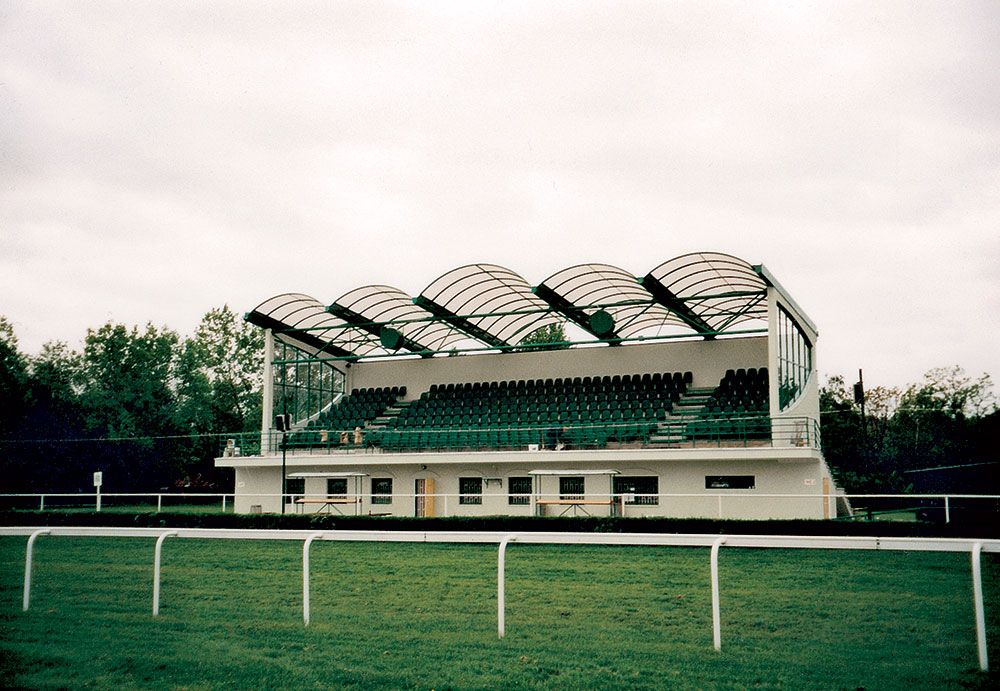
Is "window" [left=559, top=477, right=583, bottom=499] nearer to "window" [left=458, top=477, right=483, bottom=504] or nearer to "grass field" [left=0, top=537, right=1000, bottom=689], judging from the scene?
"window" [left=458, top=477, right=483, bottom=504]

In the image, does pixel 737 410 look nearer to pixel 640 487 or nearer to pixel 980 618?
pixel 640 487

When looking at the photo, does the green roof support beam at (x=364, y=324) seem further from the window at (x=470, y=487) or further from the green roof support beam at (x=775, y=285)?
the green roof support beam at (x=775, y=285)

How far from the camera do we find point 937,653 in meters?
8.28

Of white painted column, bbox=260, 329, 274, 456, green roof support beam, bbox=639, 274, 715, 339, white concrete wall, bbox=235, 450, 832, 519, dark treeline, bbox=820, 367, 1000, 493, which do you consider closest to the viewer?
white concrete wall, bbox=235, 450, 832, 519

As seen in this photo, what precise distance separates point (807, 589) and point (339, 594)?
6.65 metres

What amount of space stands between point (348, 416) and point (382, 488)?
593 centimetres

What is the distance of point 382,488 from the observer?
107 feet

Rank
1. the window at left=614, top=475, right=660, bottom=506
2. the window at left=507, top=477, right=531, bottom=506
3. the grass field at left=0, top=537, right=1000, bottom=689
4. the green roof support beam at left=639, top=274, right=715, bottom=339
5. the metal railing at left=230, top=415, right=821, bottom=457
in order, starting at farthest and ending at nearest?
the window at left=507, top=477, right=531, bottom=506, the green roof support beam at left=639, top=274, right=715, bottom=339, the window at left=614, top=475, right=660, bottom=506, the metal railing at left=230, top=415, right=821, bottom=457, the grass field at left=0, top=537, right=1000, bottom=689

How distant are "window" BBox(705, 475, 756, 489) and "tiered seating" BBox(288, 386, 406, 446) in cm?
1419

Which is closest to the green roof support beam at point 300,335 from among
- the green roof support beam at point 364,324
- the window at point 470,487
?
the green roof support beam at point 364,324

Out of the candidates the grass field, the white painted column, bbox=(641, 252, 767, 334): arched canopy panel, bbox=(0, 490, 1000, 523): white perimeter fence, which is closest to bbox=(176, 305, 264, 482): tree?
bbox=(0, 490, 1000, 523): white perimeter fence

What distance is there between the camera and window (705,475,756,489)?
27234 mm

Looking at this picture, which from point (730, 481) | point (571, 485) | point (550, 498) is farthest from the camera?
point (571, 485)

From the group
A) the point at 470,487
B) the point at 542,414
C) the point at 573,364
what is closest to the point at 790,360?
the point at 542,414
